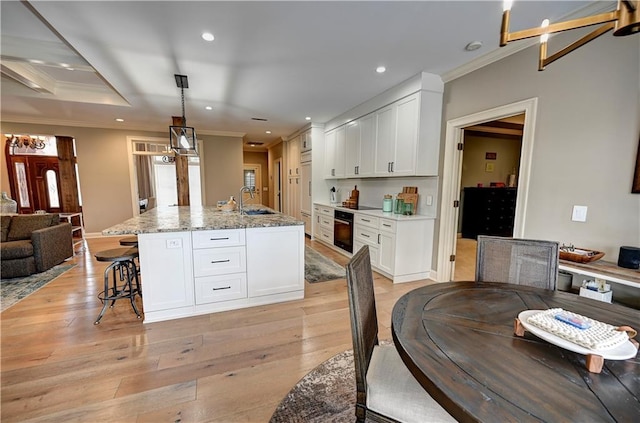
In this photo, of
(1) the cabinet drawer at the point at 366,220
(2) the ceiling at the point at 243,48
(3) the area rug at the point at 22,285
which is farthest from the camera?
(1) the cabinet drawer at the point at 366,220

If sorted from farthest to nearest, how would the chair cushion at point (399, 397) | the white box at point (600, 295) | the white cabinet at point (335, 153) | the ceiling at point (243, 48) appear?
the white cabinet at point (335, 153) < the ceiling at point (243, 48) < the white box at point (600, 295) < the chair cushion at point (399, 397)

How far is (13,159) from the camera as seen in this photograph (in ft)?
22.3

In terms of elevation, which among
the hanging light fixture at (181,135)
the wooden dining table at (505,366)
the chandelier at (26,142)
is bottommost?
the wooden dining table at (505,366)

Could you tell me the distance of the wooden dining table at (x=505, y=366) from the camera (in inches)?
27.1

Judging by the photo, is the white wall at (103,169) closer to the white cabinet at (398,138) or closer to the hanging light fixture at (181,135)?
the hanging light fixture at (181,135)

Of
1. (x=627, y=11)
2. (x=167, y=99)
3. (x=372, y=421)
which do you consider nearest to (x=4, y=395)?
(x=372, y=421)

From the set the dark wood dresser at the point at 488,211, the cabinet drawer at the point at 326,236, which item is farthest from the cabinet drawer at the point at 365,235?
the dark wood dresser at the point at 488,211

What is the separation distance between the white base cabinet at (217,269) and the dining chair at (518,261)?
178cm

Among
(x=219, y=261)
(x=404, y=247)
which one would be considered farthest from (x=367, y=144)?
(x=219, y=261)

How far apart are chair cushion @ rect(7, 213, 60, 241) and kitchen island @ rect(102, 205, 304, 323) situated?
2.40 metres

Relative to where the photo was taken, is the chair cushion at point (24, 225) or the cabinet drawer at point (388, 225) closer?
the cabinet drawer at point (388, 225)

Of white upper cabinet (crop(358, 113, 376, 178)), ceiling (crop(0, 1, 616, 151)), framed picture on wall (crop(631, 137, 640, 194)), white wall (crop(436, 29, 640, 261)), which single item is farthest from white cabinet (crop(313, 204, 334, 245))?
framed picture on wall (crop(631, 137, 640, 194))

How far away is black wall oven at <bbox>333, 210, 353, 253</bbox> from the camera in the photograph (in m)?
4.55

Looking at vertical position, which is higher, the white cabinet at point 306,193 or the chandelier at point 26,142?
the chandelier at point 26,142
